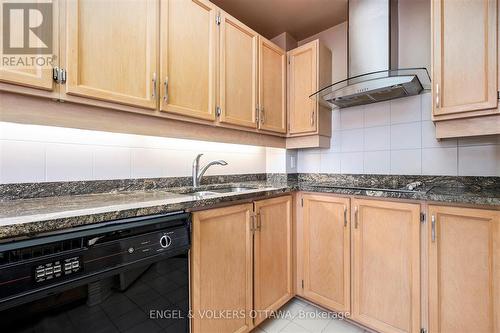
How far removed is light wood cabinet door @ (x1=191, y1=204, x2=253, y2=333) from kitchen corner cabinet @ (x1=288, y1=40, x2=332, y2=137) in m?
0.99

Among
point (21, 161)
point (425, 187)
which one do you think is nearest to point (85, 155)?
point (21, 161)

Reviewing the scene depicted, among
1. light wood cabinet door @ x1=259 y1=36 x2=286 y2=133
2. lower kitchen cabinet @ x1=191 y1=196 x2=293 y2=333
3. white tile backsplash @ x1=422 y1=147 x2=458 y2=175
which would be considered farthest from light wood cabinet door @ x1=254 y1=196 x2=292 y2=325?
white tile backsplash @ x1=422 y1=147 x2=458 y2=175

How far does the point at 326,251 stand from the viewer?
1.59 meters

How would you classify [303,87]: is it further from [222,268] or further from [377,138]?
[222,268]

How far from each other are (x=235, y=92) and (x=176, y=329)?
1.43 m

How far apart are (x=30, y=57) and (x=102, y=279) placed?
903mm

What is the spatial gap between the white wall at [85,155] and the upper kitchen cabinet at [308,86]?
2.61 feet

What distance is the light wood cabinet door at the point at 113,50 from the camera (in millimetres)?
983

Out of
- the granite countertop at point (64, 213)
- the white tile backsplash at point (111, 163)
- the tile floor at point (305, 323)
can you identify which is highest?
the white tile backsplash at point (111, 163)

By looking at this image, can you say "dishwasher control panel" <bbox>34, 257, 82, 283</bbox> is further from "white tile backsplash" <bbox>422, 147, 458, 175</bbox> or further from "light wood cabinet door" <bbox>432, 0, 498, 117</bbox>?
"white tile backsplash" <bbox>422, 147, 458, 175</bbox>

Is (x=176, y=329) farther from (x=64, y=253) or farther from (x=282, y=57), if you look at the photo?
(x=282, y=57)

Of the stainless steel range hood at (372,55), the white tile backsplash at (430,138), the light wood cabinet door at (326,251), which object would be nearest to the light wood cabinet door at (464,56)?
the stainless steel range hood at (372,55)

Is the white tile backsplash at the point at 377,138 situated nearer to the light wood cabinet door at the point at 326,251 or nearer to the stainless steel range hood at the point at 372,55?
the stainless steel range hood at the point at 372,55

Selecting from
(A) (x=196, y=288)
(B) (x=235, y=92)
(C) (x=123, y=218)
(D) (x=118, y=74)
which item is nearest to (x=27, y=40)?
(D) (x=118, y=74)
